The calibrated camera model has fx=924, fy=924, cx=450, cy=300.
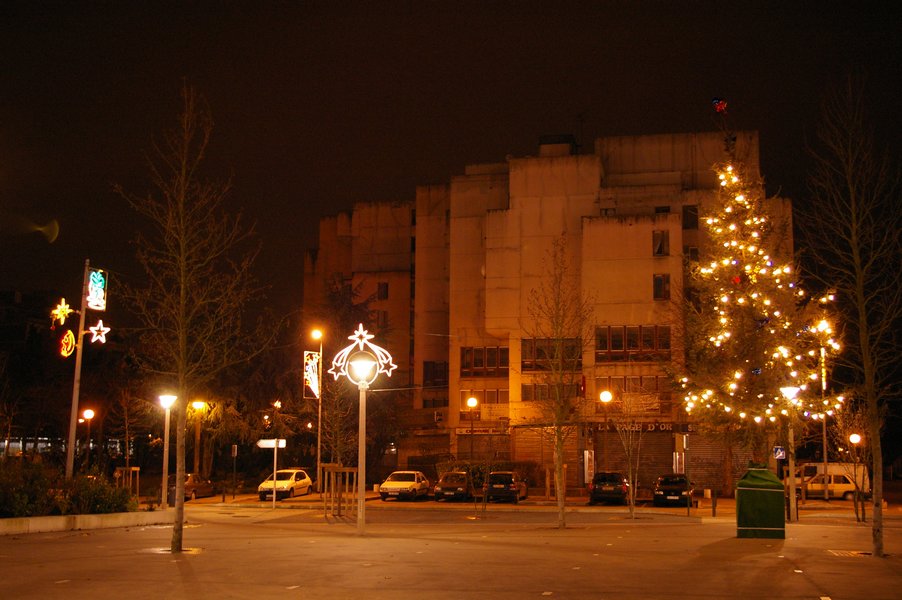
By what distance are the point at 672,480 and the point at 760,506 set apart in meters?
19.7

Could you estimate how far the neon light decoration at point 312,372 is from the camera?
37.1 m

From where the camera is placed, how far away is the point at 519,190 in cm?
5922

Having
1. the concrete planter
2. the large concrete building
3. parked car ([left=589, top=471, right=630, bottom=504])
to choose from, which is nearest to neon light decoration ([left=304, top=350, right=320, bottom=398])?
the concrete planter

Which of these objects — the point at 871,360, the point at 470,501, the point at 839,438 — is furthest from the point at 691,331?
the point at 871,360

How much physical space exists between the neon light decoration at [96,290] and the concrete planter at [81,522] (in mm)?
6477

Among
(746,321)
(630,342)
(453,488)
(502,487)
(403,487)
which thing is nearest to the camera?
(746,321)

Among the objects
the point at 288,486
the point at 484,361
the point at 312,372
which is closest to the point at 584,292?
the point at 484,361

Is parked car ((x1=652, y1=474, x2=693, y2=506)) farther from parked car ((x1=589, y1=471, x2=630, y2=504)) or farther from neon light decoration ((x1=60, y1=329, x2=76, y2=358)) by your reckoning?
neon light decoration ((x1=60, y1=329, x2=76, y2=358))

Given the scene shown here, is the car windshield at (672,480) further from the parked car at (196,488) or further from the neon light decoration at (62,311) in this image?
the neon light decoration at (62,311)

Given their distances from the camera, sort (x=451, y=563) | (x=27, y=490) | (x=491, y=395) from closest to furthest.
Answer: (x=451, y=563) < (x=27, y=490) < (x=491, y=395)

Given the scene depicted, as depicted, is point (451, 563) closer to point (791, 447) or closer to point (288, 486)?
point (791, 447)

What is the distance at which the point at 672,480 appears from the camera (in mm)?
40406

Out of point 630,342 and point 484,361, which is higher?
point 630,342

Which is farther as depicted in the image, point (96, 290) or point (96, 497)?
point (96, 290)
